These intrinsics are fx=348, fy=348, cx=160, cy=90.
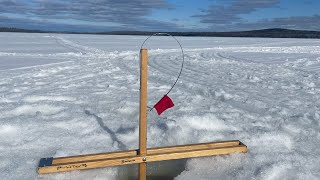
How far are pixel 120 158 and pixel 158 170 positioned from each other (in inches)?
19.5

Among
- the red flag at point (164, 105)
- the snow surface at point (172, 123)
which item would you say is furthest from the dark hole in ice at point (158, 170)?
the red flag at point (164, 105)

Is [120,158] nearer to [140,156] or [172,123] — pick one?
[140,156]

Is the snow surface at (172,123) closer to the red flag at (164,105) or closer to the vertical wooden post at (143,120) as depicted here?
the vertical wooden post at (143,120)

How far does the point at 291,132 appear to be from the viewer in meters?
3.93

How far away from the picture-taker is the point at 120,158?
9.16ft

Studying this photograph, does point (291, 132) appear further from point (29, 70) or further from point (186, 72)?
point (29, 70)

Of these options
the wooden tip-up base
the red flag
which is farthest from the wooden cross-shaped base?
the red flag

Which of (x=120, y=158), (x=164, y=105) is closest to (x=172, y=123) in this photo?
(x=164, y=105)

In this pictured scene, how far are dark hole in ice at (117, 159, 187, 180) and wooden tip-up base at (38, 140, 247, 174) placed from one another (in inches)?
8.9

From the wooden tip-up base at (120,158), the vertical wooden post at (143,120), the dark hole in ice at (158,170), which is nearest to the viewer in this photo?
the vertical wooden post at (143,120)

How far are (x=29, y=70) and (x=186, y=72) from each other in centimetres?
386

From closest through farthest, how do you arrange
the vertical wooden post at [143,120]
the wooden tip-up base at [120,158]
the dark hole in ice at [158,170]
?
the vertical wooden post at [143,120], the wooden tip-up base at [120,158], the dark hole in ice at [158,170]

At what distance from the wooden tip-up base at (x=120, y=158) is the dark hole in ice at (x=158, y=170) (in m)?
0.23

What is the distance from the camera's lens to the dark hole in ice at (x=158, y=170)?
305 cm
